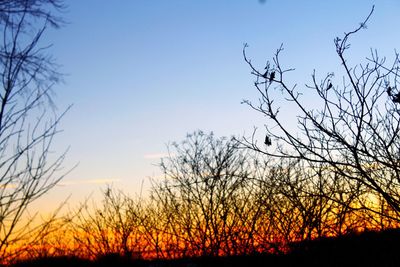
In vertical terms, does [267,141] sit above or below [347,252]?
above

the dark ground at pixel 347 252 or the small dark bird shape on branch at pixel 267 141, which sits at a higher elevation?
the small dark bird shape on branch at pixel 267 141

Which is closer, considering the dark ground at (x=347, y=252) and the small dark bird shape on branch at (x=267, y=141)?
the small dark bird shape on branch at (x=267, y=141)

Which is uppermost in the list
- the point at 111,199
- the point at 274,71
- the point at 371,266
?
the point at 111,199

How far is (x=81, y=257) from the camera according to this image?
2234 cm

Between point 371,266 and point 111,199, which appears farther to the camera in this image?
point 111,199

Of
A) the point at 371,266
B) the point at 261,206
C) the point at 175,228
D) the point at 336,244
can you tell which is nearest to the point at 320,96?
the point at 336,244

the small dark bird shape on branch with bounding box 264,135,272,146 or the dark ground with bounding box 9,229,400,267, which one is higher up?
the small dark bird shape on branch with bounding box 264,135,272,146

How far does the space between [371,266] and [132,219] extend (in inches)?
439

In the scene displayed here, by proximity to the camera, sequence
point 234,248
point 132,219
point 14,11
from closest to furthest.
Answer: point 14,11 → point 234,248 → point 132,219

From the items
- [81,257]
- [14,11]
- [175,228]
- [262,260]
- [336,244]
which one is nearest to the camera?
[14,11]

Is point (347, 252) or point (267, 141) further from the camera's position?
point (347, 252)

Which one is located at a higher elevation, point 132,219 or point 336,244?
point 132,219

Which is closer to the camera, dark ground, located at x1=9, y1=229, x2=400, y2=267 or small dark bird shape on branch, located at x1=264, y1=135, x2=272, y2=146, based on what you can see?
small dark bird shape on branch, located at x1=264, y1=135, x2=272, y2=146

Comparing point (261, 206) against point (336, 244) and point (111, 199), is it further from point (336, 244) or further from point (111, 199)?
point (111, 199)
